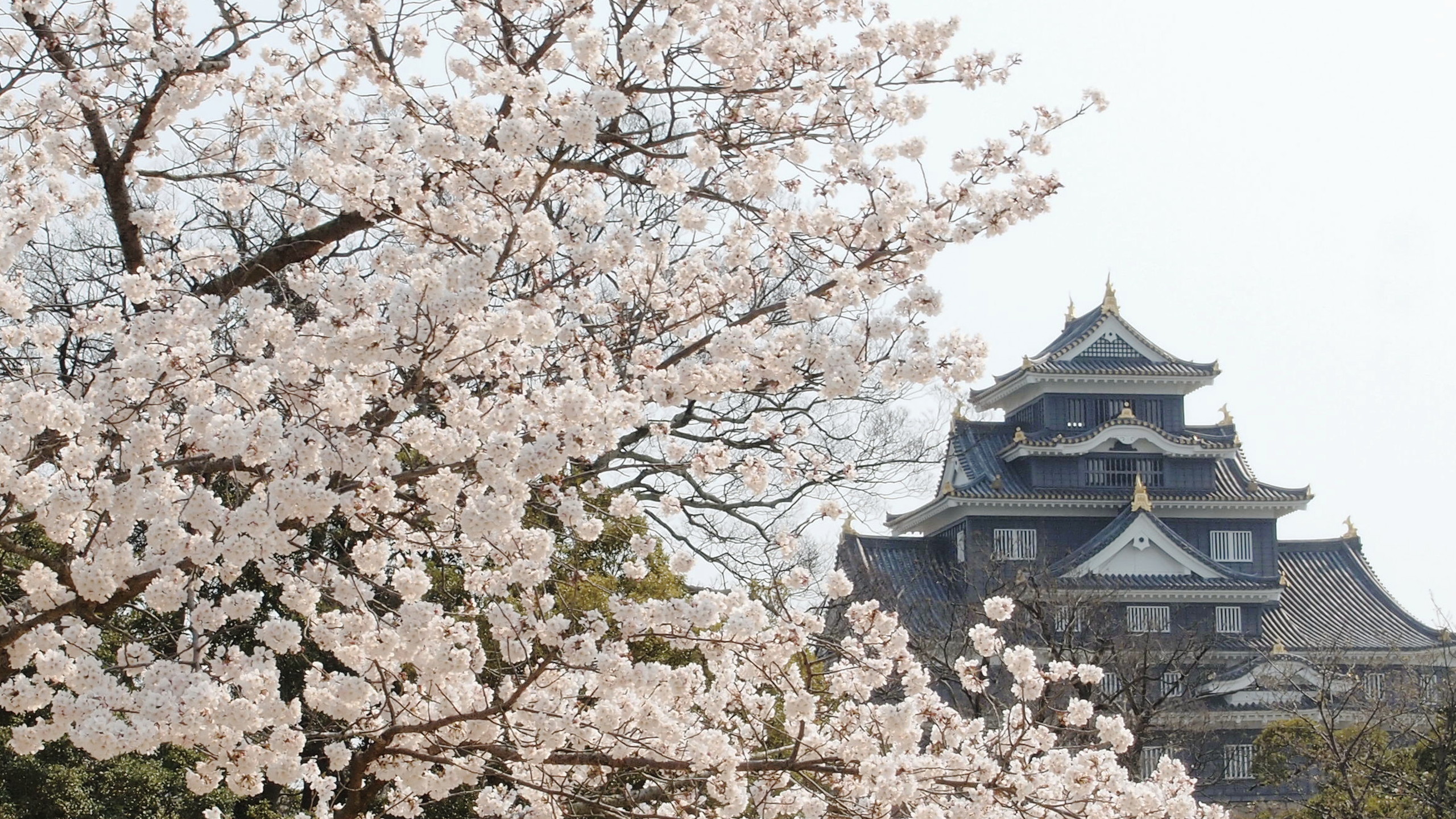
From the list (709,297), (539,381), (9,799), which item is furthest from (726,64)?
(9,799)

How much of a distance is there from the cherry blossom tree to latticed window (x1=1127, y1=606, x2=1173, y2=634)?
20699mm

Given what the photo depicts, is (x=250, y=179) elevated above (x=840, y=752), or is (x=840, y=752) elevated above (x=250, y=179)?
(x=250, y=179)

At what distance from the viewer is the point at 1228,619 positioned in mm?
26328

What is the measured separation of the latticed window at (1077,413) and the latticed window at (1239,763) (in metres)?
6.99

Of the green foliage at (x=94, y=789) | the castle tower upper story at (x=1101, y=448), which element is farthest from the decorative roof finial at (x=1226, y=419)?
the green foliage at (x=94, y=789)

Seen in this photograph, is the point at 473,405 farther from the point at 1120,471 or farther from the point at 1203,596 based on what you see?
the point at 1120,471

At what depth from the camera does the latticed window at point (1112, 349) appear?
2833cm

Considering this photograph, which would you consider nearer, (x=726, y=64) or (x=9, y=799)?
(x=726, y=64)

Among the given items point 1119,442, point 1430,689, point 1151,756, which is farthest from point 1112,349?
point 1430,689

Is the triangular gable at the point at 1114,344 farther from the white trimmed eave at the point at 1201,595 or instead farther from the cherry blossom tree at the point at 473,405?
the cherry blossom tree at the point at 473,405

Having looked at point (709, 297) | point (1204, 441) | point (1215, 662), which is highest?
point (1204, 441)

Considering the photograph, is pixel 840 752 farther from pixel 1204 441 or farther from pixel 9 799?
pixel 1204 441

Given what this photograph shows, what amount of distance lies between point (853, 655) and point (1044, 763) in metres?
1.04

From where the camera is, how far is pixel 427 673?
→ 447 cm
